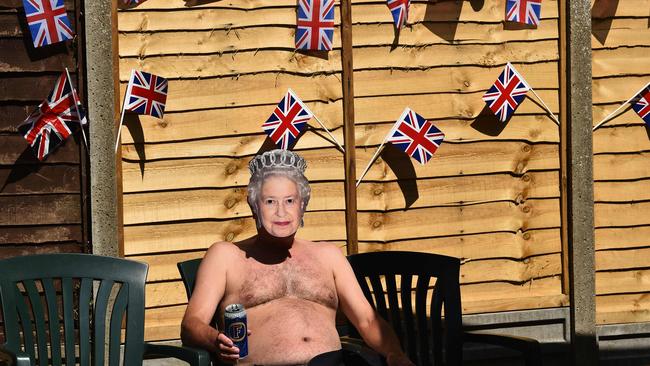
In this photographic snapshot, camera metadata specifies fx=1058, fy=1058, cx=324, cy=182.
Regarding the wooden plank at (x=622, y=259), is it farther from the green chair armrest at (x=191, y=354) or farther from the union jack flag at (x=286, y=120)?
the green chair armrest at (x=191, y=354)

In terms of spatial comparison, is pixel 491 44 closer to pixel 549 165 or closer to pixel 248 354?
pixel 549 165

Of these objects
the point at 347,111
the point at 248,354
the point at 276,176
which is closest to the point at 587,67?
the point at 347,111

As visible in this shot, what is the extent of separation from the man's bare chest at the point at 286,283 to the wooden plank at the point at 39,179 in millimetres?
2111

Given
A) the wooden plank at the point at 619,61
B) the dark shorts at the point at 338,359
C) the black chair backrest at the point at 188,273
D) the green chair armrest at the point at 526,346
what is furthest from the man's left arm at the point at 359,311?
the wooden plank at the point at 619,61

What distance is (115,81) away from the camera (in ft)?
19.9

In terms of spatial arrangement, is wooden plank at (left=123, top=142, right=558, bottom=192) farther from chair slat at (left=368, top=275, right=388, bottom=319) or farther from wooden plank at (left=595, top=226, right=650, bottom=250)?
chair slat at (left=368, top=275, right=388, bottom=319)

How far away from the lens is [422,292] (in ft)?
16.2

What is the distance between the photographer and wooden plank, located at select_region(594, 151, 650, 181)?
687 centimetres

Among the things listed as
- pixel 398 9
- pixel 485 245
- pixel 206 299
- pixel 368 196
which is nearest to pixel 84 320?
pixel 206 299

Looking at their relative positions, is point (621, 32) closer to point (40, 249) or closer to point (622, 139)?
point (622, 139)

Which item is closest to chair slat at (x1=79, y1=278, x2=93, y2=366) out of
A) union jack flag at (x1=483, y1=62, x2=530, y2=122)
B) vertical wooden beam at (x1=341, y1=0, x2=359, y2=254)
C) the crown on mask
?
the crown on mask

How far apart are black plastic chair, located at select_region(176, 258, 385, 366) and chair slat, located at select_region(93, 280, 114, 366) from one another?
32 centimetres

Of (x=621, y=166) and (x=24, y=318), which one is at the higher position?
(x=621, y=166)

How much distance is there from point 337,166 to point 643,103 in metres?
2.08
